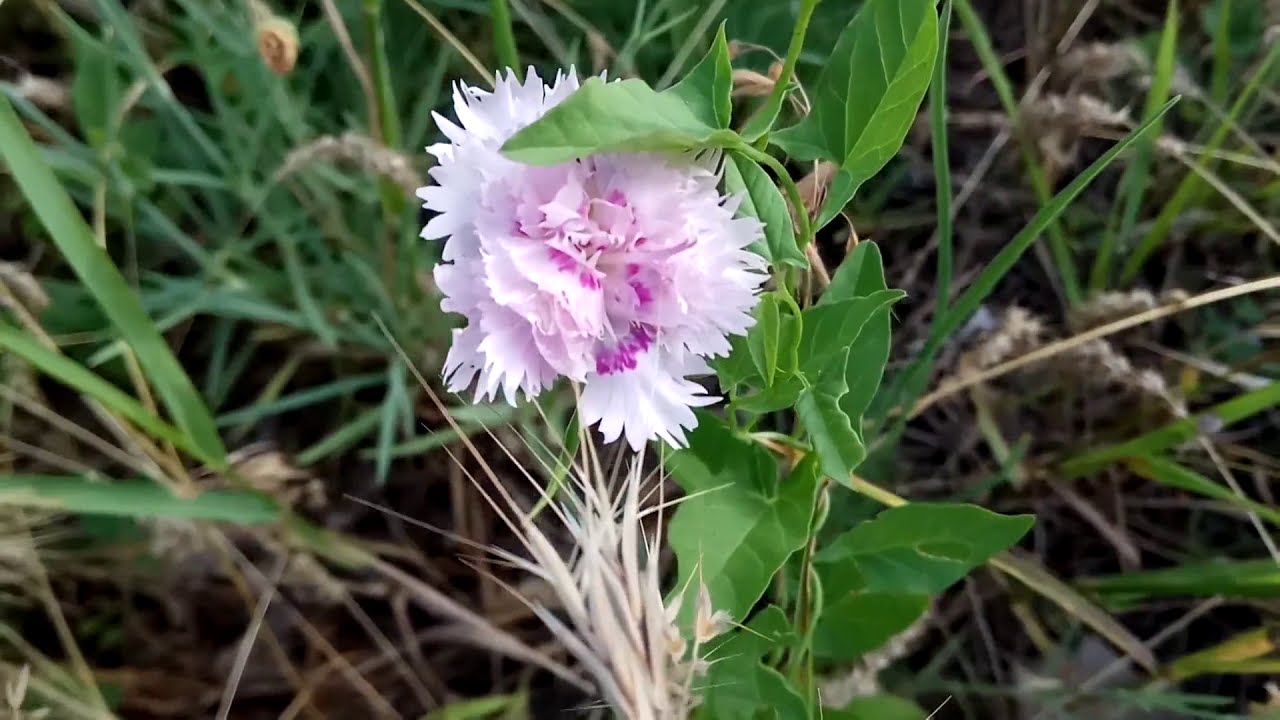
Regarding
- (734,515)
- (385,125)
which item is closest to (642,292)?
(734,515)

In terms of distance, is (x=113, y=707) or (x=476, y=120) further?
(x=113, y=707)

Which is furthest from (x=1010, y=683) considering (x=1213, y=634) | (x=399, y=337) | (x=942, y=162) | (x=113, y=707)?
(x=113, y=707)

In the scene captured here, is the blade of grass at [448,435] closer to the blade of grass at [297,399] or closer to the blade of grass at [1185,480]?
the blade of grass at [297,399]

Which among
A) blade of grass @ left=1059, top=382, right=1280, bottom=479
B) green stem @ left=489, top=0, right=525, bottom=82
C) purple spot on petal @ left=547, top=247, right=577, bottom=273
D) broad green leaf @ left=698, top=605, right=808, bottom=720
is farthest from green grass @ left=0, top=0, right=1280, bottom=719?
purple spot on petal @ left=547, top=247, right=577, bottom=273

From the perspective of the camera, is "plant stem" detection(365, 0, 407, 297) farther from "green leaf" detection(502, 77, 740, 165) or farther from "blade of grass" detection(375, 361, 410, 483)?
"green leaf" detection(502, 77, 740, 165)

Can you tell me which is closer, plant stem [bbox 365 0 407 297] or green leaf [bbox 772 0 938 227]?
green leaf [bbox 772 0 938 227]

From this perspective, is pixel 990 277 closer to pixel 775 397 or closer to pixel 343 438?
pixel 775 397

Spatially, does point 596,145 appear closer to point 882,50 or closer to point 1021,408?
point 882,50
